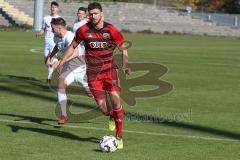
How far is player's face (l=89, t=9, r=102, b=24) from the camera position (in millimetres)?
10117

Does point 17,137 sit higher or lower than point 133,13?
higher

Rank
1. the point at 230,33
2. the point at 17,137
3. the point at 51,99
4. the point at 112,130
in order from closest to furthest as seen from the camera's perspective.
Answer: the point at 17,137 < the point at 112,130 < the point at 51,99 < the point at 230,33

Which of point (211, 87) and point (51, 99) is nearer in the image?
point (51, 99)

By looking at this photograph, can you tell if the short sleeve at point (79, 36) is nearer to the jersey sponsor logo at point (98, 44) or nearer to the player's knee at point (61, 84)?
the jersey sponsor logo at point (98, 44)

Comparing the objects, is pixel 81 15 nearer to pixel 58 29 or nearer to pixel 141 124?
pixel 58 29

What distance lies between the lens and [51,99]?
15812 mm

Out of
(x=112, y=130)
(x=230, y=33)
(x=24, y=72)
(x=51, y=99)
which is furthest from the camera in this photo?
(x=230, y=33)

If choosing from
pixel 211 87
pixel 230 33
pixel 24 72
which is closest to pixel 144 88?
pixel 211 87

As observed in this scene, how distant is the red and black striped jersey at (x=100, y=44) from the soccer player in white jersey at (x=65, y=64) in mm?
1580

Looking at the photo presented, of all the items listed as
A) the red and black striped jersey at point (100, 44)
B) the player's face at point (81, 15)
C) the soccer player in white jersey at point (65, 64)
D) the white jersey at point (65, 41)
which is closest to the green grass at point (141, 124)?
the soccer player in white jersey at point (65, 64)

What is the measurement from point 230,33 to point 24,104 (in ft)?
176

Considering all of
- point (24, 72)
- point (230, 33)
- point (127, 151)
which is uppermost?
point (127, 151)

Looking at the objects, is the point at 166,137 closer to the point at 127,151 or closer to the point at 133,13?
the point at 127,151

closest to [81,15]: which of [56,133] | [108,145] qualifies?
[56,133]
